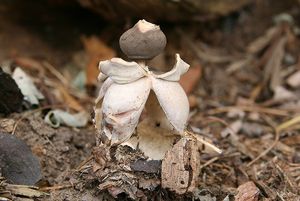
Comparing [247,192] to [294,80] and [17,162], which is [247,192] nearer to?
[17,162]

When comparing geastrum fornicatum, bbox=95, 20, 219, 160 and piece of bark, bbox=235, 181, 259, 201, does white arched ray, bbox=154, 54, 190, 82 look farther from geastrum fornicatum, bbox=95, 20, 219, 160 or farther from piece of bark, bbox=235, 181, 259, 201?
piece of bark, bbox=235, 181, 259, 201

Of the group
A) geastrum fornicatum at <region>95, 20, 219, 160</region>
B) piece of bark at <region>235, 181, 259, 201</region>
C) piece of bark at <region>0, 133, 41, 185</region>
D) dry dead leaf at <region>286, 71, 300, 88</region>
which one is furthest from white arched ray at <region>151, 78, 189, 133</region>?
dry dead leaf at <region>286, 71, 300, 88</region>

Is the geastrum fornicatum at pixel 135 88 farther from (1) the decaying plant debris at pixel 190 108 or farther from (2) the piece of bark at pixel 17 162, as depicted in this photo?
(2) the piece of bark at pixel 17 162

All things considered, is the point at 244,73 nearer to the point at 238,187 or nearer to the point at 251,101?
the point at 251,101

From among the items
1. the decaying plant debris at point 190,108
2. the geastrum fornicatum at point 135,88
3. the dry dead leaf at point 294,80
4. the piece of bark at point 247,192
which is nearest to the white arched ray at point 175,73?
the geastrum fornicatum at point 135,88

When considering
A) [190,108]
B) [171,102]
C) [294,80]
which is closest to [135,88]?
[171,102]

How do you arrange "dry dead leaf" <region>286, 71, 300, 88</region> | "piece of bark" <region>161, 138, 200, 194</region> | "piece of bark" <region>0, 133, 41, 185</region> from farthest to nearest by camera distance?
"dry dead leaf" <region>286, 71, 300, 88</region>
"piece of bark" <region>0, 133, 41, 185</region>
"piece of bark" <region>161, 138, 200, 194</region>
